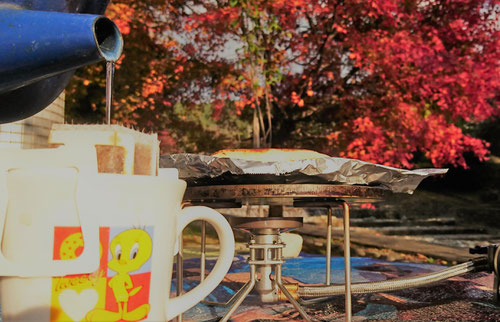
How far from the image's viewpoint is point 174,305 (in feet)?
2.45

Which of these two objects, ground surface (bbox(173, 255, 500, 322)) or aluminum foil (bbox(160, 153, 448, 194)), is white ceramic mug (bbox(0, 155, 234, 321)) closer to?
aluminum foil (bbox(160, 153, 448, 194))

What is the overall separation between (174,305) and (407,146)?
224 inches

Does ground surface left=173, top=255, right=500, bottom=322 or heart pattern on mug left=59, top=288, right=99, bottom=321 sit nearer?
heart pattern on mug left=59, top=288, right=99, bottom=321

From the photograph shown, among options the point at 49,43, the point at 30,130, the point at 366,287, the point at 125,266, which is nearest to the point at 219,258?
the point at 125,266

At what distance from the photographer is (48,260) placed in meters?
0.62

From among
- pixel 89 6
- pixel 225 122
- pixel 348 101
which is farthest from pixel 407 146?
pixel 89 6

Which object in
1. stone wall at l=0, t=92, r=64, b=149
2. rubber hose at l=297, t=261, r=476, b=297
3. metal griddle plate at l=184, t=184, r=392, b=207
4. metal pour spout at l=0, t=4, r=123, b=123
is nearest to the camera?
metal pour spout at l=0, t=4, r=123, b=123

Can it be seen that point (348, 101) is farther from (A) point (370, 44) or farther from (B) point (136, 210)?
(B) point (136, 210)

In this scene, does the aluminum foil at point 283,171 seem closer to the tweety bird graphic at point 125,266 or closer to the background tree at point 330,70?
the tweety bird graphic at point 125,266

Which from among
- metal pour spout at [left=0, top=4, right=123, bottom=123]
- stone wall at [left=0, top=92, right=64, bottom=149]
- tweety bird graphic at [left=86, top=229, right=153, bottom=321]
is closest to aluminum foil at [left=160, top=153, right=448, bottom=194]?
metal pour spout at [left=0, top=4, right=123, bottom=123]

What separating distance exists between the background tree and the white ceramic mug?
5.16 metres

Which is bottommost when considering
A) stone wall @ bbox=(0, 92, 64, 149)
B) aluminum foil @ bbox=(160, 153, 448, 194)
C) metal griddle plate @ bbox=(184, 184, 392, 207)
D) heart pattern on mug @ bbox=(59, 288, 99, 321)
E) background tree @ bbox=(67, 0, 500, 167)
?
heart pattern on mug @ bbox=(59, 288, 99, 321)

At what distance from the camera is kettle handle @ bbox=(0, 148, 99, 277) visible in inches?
24.2

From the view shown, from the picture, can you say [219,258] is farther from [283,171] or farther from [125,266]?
[283,171]
